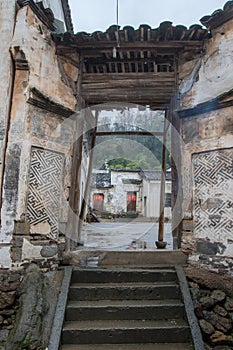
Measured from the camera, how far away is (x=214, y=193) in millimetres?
4414

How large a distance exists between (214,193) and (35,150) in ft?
9.55

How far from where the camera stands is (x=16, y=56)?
4.43 m

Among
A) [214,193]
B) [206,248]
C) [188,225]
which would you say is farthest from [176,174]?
[206,248]

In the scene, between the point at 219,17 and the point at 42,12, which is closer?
the point at 219,17

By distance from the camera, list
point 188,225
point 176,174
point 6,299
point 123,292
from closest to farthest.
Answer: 1. point 6,299
2. point 123,292
3. point 188,225
4. point 176,174

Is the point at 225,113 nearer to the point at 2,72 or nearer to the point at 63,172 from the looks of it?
the point at 63,172

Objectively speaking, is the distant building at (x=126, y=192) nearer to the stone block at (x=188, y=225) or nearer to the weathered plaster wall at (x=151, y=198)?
the weathered plaster wall at (x=151, y=198)

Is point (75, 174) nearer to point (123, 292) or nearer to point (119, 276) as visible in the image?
point (119, 276)

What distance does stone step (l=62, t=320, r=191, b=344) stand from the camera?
3275 mm

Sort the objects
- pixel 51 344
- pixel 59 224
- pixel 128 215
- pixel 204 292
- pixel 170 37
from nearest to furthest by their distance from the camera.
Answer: pixel 51 344 → pixel 204 292 → pixel 59 224 → pixel 170 37 → pixel 128 215

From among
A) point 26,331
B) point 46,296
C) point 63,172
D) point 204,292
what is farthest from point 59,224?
point 204,292

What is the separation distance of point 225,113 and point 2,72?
3.54 meters

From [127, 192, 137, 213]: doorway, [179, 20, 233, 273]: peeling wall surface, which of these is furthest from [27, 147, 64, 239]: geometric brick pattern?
[127, 192, 137, 213]: doorway

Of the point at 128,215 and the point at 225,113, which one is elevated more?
the point at 225,113
